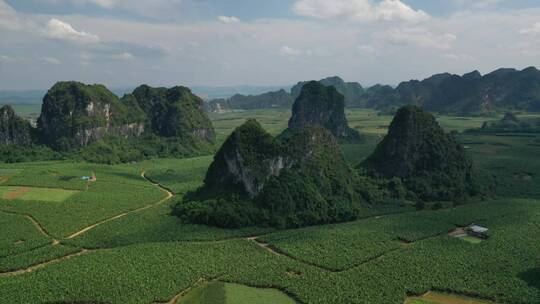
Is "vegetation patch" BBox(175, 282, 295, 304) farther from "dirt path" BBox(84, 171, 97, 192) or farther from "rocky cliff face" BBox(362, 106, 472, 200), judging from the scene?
"dirt path" BBox(84, 171, 97, 192)

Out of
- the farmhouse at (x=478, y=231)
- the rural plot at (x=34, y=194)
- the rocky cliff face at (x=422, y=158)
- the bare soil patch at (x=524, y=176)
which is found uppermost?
the rocky cliff face at (x=422, y=158)

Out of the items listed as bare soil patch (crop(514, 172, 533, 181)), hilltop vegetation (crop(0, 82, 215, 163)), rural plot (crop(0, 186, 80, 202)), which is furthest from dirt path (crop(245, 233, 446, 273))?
hilltop vegetation (crop(0, 82, 215, 163))

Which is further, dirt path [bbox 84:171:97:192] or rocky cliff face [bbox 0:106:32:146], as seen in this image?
rocky cliff face [bbox 0:106:32:146]

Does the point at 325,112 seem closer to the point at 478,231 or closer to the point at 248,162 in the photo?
the point at 248,162

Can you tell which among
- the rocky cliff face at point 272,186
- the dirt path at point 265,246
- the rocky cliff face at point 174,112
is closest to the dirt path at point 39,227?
the rocky cliff face at point 272,186

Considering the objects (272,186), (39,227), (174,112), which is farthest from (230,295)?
(174,112)

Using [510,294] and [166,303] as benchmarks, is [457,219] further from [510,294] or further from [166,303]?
[166,303]

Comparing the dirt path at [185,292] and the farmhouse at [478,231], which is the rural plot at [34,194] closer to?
the dirt path at [185,292]
